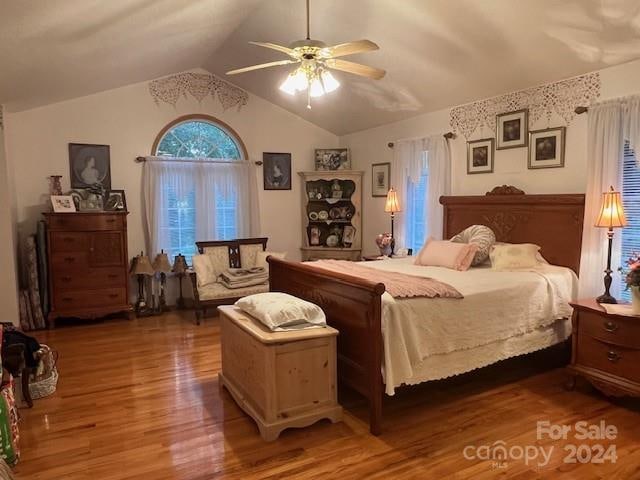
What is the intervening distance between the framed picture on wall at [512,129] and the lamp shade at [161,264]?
13.1 ft

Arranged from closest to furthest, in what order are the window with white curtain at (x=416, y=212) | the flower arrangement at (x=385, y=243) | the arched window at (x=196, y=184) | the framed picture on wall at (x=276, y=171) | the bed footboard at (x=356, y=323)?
the bed footboard at (x=356, y=323) < the window with white curtain at (x=416, y=212) < the flower arrangement at (x=385, y=243) < the arched window at (x=196, y=184) < the framed picture on wall at (x=276, y=171)

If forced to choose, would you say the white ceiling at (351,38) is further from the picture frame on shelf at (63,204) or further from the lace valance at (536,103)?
the picture frame on shelf at (63,204)

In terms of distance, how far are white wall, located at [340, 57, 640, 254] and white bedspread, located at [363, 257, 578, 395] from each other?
82 centimetres

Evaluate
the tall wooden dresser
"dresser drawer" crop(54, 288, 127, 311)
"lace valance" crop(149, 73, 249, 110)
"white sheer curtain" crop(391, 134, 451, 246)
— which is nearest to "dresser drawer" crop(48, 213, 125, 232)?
the tall wooden dresser

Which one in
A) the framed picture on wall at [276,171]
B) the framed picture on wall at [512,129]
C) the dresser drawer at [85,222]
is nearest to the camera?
the framed picture on wall at [512,129]

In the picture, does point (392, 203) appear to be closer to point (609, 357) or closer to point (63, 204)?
point (609, 357)

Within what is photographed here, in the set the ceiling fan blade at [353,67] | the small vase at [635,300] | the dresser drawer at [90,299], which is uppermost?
the ceiling fan blade at [353,67]

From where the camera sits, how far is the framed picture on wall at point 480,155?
4.55 m

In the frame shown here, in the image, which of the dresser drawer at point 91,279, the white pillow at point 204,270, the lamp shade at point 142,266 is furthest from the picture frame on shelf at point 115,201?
the white pillow at point 204,270

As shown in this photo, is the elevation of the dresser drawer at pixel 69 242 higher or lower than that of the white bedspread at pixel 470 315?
higher

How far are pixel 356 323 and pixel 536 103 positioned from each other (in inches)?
109

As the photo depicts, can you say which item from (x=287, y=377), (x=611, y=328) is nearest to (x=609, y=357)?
(x=611, y=328)

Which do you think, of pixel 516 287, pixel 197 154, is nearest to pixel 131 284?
pixel 197 154

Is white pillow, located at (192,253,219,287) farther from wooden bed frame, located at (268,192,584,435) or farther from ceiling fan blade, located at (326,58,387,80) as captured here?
ceiling fan blade, located at (326,58,387,80)
